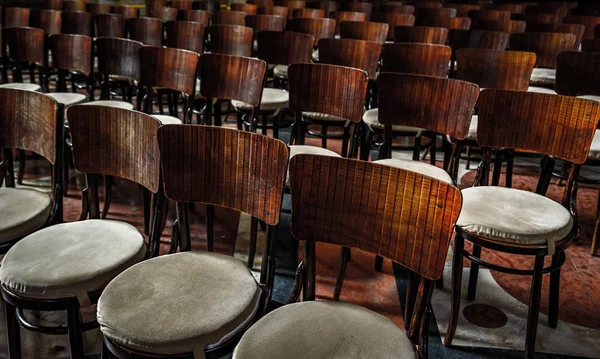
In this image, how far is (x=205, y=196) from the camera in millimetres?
1584

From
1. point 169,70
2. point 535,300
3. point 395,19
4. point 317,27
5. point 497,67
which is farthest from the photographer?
point 395,19

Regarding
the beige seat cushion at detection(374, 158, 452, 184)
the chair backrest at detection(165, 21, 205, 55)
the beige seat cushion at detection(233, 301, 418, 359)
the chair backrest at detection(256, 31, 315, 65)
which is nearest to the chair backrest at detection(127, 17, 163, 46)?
the chair backrest at detection(165, 21, 205, 55)

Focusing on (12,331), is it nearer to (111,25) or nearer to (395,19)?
(111,25)

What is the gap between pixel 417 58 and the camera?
3.07 m

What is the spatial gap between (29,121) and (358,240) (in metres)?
1.40

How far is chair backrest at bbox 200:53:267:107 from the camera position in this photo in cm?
250

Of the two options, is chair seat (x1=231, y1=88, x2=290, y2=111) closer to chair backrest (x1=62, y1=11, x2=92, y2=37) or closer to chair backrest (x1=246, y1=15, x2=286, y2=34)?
chair backrest (x1=246, y1=15, x2=286, y2=34)

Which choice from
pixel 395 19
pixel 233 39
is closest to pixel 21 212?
pixel 233 39

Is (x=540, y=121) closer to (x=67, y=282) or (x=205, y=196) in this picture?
(x=205, y=196)

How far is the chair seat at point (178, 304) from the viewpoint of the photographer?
1.18 metres

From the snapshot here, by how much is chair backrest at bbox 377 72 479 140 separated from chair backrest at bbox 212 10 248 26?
2978mm

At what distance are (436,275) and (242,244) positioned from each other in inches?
57.4

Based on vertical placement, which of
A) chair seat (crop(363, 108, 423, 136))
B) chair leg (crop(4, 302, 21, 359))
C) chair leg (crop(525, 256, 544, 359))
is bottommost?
chair leg (crop(4, 302, 21, 359))

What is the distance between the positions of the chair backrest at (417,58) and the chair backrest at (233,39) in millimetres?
1089
